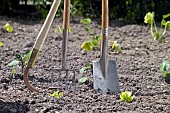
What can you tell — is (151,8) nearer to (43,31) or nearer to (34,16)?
(34,16)

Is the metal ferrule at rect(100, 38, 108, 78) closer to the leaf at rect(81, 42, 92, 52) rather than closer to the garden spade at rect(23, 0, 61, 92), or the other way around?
the garden spade at rect(23, 0, 61, 92)

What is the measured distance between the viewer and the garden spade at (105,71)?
374 cm

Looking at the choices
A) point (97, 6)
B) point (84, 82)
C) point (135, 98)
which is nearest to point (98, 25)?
point (97, 6)

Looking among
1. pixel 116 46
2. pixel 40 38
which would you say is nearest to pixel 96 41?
pixel 116 46

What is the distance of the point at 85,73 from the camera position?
423cm

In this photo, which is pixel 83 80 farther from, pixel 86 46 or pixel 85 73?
pixel 86 46

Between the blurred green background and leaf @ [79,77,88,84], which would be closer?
leaf @ [79,77,88,84]

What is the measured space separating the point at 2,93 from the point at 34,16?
13.2 feet

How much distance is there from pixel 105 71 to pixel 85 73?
0.42 m

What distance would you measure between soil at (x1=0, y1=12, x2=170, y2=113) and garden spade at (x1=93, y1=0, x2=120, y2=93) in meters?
0.09

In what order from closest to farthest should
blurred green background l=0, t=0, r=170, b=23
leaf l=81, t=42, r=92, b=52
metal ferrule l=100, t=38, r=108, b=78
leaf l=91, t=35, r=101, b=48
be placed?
metal ferrule l=100, t=38, r=108, b=78, leaf l=81, t=42, r=92, b=52, leaf l=91, t=35, r=101, b=48, blurred green background l=0, t=0, r=170, b=23

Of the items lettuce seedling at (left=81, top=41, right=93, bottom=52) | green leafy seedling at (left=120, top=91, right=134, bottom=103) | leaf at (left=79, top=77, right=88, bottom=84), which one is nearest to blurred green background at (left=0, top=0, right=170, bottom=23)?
lettuce seedling at (left=81, top=41, right=93, bottom=52)

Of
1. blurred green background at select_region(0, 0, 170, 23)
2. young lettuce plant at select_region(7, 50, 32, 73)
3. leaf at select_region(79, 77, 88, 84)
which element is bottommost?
leaf at select_region(79, 77, 88, 84)

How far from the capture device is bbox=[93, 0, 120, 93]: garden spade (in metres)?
3.74
